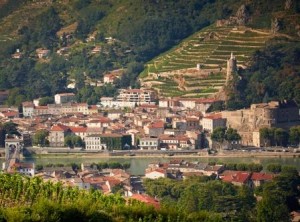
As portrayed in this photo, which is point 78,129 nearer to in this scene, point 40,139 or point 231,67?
point 40,139

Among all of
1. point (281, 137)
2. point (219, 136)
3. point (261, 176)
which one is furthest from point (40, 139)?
point (261, 176)

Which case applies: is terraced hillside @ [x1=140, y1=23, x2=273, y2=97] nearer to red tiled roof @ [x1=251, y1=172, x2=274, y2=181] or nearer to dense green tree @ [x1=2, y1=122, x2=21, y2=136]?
dense green tree @ [x1=2, y1=122, x2=21, y2=136]

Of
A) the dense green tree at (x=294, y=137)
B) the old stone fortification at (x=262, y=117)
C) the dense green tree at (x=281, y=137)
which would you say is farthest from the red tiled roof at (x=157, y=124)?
the dense green tree at (x=294, y=137)

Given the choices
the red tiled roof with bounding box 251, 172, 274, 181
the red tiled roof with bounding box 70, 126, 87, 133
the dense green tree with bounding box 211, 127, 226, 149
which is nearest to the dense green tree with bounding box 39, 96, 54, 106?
the red tiled roof with bounding box 70, 126, 87, 133

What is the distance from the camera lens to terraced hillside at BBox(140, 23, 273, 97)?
6575 centimetres

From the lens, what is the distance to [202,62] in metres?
67.4

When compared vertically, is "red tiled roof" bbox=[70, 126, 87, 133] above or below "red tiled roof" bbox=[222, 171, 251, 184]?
above

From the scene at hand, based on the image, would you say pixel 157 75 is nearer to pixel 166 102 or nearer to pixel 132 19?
pixel 166 102

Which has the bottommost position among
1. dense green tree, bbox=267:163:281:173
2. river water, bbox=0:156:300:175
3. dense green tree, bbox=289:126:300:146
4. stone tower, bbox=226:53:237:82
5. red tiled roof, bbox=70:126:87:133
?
dense green tree, bbox=267:163:281:173

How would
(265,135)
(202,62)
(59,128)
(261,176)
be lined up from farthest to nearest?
(202,62)
(59,128)
(265,135)
(261,176)

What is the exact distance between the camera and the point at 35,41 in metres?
77.1

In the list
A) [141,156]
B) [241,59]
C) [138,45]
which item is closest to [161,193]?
[141,156]

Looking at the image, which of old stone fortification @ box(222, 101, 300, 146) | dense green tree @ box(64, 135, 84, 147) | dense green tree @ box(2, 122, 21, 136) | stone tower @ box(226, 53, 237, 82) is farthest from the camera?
stone tower @ box(226, 53, 237, 82)

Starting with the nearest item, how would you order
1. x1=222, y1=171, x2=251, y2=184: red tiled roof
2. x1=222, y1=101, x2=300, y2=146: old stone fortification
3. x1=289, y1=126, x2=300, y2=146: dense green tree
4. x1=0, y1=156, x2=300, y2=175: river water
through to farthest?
1. x1=222, y1=171, x2=251, y2=184: red tiled roof
2. x1=0, y1=156, x2=300, y2=175: river water
3. x1=289, y1=126, x2=300, y2=146: dense green tree
4. x1=222, y1=101, x2=300, y2=146: old stone fortification
